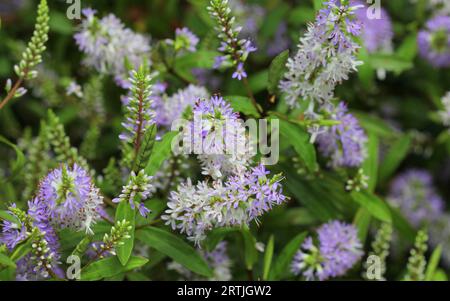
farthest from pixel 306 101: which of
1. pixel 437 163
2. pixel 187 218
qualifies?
pixel 437 163

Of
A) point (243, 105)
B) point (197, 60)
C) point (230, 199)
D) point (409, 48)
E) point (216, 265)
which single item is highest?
point (409, 48)

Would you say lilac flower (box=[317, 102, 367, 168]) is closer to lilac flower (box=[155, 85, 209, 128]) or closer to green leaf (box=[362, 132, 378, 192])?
green leaf (box=[362, 132, 378, 192])

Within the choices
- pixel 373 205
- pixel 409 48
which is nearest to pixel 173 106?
pixel 373 205

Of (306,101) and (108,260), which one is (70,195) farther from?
(306,101)

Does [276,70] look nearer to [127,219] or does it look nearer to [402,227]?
[127,219]
